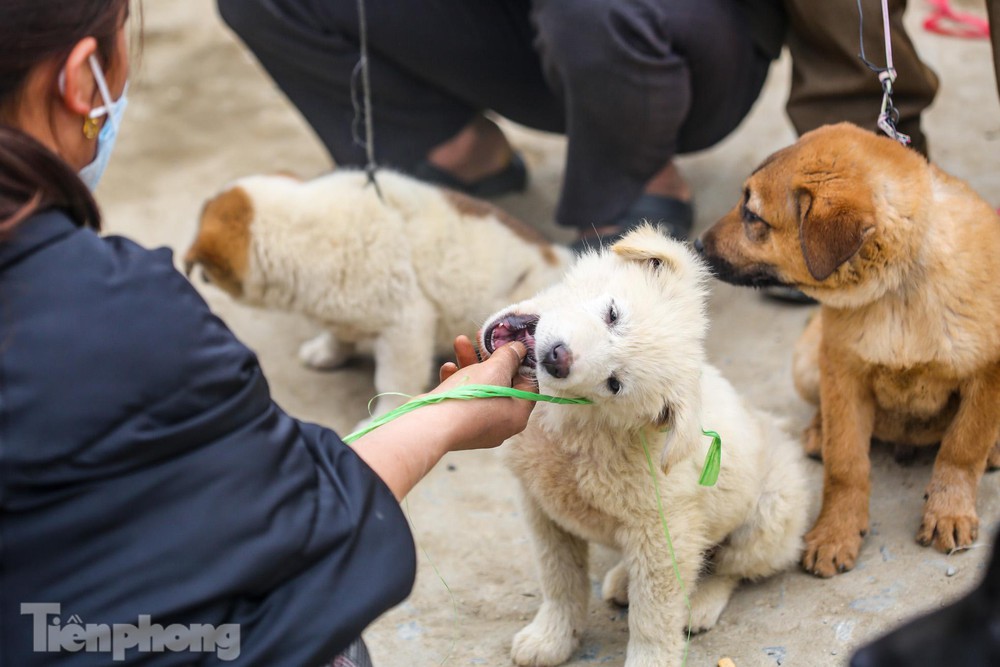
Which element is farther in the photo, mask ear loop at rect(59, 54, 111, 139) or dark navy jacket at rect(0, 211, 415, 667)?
mask ear loop at rect(59, 54, 111, 139)

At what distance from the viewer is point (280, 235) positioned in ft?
12.2

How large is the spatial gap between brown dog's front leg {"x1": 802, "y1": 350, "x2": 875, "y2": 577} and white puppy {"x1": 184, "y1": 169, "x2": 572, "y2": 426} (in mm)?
1406

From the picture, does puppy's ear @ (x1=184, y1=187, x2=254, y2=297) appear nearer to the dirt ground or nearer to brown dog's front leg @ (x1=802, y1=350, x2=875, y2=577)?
the dirt ground

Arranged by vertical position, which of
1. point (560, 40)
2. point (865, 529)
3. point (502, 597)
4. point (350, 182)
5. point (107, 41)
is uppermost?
point (107, 41)

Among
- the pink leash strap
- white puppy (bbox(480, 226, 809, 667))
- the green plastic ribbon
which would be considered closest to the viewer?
white puppy (bbox(480, 226, 809, 667))

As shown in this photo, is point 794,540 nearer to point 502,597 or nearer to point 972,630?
point 502,597

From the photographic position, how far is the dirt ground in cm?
269

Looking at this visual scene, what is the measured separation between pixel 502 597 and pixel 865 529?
1.09 metres

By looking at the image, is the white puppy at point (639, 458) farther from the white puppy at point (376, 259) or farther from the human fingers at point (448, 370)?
the white puppy at point (376, 259)

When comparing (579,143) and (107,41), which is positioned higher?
(107,41)

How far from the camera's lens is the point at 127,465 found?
5.04ft

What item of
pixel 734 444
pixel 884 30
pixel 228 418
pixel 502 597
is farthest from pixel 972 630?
pixel 884 30

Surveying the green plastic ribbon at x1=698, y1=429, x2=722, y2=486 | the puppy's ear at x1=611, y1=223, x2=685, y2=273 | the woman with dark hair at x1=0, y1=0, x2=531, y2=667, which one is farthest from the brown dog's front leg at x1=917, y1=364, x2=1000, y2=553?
the woman with dark hair at x1=0, y1=0, x2=531, y2=667

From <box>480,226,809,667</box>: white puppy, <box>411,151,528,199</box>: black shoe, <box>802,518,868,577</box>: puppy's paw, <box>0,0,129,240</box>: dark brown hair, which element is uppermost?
<box>0,0,129,240</box>: dark brown hair
